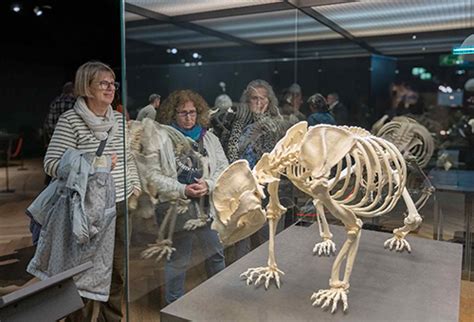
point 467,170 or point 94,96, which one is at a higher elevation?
point 94,96

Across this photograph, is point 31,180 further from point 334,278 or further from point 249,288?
point 334,278

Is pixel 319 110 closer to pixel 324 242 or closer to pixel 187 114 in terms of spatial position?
pixel 324 242

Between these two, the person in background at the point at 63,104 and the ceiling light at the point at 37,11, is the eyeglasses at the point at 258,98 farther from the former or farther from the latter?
the ceiling light at the point at 37,11

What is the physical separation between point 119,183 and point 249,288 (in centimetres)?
72

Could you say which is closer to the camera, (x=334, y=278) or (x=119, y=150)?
(x=334, y=278)

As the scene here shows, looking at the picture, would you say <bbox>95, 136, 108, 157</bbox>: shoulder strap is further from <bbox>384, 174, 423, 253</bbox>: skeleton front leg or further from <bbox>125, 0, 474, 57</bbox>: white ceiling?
<bbox>384, 174, 423, 253</bbox>: skeleton front leg

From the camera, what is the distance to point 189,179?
2.09 m

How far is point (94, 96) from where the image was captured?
1875 millimetres

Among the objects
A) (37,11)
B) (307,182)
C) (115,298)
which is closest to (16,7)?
(37,11)

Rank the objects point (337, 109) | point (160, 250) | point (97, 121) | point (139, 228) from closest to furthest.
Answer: point (97, 121), point (139, 228), point (160, 250), point (337, 109)

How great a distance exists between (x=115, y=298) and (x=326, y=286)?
1.02 m

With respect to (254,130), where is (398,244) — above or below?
below

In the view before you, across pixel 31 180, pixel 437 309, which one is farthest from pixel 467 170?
pixel 31 180

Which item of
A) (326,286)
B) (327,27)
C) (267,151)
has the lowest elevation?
(326,286)
